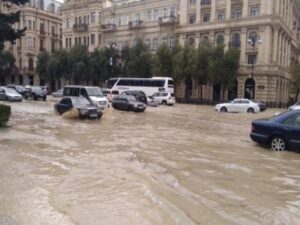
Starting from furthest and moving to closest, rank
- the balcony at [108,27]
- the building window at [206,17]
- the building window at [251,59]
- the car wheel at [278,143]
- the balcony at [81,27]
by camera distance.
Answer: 1. the balcony at [81,27]
2. the balcony at [108,27]
3. the building window at [206,17]
4. the building window at [251,59]
5. the car wheel at [278,143]

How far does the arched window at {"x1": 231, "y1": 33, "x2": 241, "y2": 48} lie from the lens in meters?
55.4

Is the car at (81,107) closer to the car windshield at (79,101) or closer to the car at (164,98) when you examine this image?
the car windshield at (79,101)

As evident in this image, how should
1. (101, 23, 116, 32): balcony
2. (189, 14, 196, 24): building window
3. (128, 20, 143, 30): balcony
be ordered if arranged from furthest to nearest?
(101, 23, 116, 32): balcony < (128, 20, 143, 30): balcony < (189, 14, 196, 24): building window

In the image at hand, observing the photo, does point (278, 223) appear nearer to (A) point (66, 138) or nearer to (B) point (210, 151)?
(B) point (210, 151)

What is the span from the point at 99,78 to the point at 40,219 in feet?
204

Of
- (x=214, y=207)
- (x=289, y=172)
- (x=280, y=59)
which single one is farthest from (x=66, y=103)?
(x=280, y=59)

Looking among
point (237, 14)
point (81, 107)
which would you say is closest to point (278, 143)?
point (81, 107)

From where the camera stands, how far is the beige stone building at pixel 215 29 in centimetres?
5253

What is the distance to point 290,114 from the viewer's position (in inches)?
516

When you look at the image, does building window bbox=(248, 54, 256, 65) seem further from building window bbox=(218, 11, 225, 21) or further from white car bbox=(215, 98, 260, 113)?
white car bbox=(215, 98, 260, 113)

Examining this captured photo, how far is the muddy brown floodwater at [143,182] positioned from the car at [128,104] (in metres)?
15.7

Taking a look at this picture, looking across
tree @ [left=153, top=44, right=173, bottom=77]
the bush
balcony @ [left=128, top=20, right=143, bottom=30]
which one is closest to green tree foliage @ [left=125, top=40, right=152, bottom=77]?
tree @ [left=153, top=44, right=173, bottom=77]

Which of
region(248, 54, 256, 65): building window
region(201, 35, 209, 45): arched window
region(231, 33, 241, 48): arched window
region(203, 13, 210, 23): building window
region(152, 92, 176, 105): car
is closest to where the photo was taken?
region(152, 92, 176, 105): car

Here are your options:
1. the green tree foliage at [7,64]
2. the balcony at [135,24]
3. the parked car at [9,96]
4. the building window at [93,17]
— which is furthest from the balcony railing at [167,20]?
the green tree foliage at [7,64]
